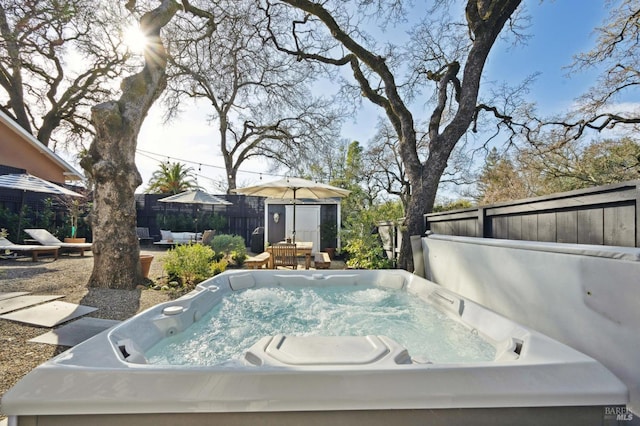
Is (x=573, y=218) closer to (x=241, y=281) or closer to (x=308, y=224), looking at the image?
(x=241, y=281)

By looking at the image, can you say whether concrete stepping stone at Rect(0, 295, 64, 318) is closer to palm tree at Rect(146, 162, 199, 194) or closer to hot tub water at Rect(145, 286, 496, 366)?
hot tub water at Rect(145, 286, 496, 366)

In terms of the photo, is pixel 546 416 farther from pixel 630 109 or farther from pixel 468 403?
pixel 630 109

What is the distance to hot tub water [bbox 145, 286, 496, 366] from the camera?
7.29 ft

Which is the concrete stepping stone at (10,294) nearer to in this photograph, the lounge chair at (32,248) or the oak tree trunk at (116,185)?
the oak tree trunk at (116,185)

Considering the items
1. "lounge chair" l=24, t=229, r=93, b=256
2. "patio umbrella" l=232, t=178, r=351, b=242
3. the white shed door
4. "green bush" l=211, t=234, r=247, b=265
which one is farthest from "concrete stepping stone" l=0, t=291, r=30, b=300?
the white shed door

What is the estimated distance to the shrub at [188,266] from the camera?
5094 mm

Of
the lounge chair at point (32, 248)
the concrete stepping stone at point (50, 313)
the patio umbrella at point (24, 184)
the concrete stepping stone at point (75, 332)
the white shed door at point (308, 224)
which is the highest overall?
the patio umbrella at point (24, 184)

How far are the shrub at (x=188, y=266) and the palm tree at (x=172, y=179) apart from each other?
12198 millimetres

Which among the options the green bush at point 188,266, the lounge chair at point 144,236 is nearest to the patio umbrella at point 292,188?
the green bush at point 188,266

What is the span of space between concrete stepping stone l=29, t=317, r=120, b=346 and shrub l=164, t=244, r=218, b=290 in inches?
70.2

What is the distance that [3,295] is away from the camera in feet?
13.0

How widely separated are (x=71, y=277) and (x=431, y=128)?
708 centimetres

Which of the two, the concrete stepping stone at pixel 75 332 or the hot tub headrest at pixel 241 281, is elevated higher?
the hot tub headrest at pixel 241 281

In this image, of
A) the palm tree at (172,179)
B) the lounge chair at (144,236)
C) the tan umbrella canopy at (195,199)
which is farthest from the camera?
the palm tree at (172,179)
